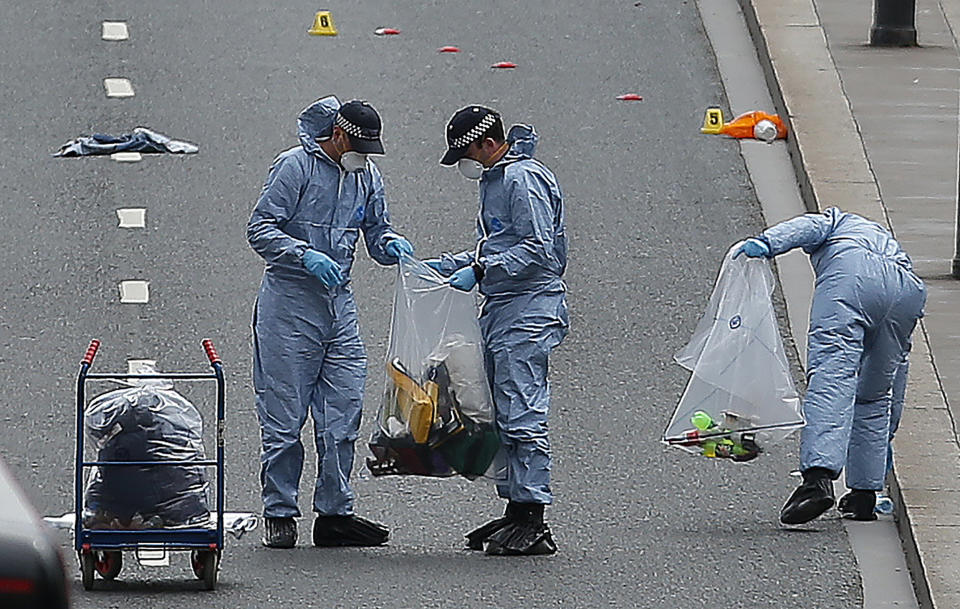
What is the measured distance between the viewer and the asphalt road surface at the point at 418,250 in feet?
29.7

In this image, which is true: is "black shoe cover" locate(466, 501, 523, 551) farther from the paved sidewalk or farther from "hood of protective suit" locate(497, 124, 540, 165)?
the paved sidewalk

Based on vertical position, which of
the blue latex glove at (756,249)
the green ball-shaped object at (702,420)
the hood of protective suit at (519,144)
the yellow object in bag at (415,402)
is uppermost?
the hood of protective suit at (519,144)

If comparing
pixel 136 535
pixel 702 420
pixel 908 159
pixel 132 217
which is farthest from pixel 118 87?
pixel 136 535

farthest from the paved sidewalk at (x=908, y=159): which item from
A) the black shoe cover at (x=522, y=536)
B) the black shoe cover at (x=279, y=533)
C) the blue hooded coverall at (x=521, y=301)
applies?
the black shoe cover at (x=279, y=533)

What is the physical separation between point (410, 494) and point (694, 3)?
7.84m

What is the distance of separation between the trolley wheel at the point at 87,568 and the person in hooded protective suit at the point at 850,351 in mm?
2850

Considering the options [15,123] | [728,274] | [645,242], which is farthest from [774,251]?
[15,123]

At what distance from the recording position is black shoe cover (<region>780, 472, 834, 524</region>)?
31.0 ft

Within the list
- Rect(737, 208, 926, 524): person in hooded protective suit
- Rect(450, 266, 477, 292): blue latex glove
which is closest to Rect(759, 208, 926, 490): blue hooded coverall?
Rect(737, 208, 926, 524): person in hooded protective suit

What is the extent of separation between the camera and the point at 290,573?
8945 millimetres

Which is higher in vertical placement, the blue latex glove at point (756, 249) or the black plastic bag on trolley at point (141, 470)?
the blue latex glove at point (756, 249)

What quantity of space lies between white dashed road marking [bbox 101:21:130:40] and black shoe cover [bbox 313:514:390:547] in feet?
25.4

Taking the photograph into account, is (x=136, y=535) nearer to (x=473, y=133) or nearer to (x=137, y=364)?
(x=473, y=133)

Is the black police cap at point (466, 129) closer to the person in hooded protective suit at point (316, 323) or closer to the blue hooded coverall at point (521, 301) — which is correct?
the blue hooded coverall at point (521, 301)
